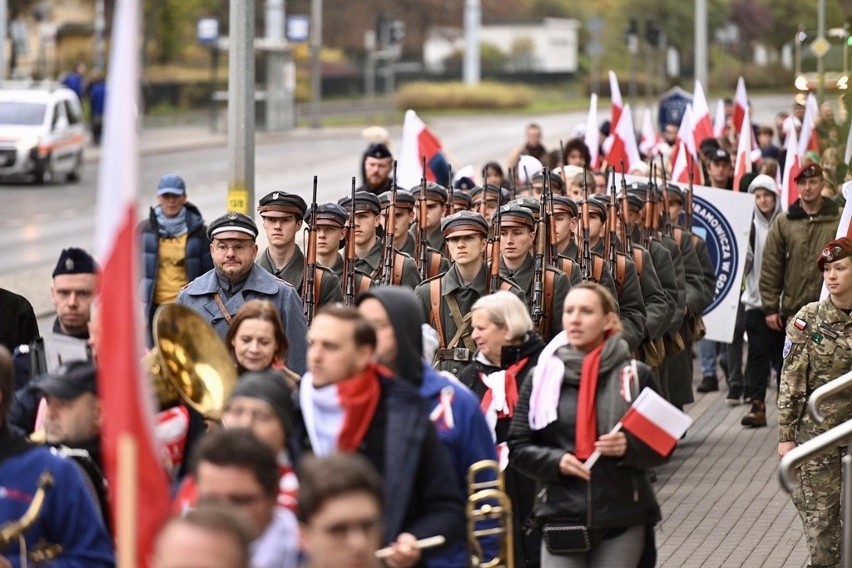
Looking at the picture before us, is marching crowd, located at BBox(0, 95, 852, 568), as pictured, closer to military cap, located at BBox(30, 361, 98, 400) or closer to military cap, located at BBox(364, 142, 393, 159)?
military cap, located at BBox(30, 361, 98, 400)

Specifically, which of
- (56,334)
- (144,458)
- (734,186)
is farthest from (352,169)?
(144,458)

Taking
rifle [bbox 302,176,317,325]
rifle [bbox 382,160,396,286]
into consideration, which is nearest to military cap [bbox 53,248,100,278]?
rifle [bbox 302,176,317,325]

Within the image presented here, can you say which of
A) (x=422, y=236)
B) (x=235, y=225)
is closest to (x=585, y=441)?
(x=235, y=225)

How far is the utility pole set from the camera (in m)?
14.8

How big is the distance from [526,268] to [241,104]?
174 inches

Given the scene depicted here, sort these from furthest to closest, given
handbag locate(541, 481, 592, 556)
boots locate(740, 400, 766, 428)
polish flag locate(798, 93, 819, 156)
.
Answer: polish flag locate(798, 93, 819, 156)
boots locate(740, 400, 766, 428)
handbag locate(541, 481, 592, 556)

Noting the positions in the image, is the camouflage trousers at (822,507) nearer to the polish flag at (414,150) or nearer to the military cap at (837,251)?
the military cap at (837,251)

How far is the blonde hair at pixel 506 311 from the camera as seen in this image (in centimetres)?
800

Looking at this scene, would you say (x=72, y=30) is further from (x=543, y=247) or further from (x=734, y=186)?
(x=543, y=247)

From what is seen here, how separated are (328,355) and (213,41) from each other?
52321mm

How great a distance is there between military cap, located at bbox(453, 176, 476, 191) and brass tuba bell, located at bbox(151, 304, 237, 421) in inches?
413

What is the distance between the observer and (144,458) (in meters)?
4.85

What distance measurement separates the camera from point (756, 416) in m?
14.7

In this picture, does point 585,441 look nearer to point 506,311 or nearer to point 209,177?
point 506,311
